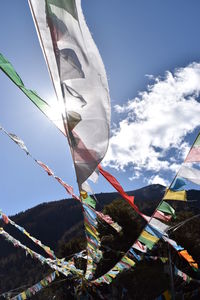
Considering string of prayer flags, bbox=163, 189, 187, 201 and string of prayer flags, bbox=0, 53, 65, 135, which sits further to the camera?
string of prayer flags, bbox=163, 189, 187, 201

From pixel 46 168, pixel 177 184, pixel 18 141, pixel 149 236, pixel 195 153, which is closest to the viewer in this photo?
pixel 195 153

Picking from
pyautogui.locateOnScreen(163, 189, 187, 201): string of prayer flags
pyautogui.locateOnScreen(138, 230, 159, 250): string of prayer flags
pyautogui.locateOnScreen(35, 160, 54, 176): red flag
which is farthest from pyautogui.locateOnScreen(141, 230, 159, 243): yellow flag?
pyautogui.locateOnScreen(35, 160, 54, 176): red flag

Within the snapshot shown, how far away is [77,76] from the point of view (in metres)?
1.92

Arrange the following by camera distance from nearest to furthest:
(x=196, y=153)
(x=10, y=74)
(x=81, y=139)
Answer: (x=81, y=139), (x=10, y=74), (x=196, y=153)

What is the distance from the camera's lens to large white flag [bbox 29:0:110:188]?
1.86 meters

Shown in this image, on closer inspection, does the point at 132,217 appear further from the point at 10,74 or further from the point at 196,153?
the point at 10,74

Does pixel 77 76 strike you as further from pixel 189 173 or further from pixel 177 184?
pixel 177 184

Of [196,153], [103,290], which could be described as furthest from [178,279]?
[196,153]

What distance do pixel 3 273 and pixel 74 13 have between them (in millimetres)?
92374

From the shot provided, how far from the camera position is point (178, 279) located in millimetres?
18078

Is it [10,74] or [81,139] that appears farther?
[10,74]

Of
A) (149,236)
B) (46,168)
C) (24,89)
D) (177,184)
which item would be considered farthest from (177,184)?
(24,89)

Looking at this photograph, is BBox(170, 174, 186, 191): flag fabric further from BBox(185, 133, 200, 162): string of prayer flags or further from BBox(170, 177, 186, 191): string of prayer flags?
BBox(185, 133, 200, 162): string of prayer flags

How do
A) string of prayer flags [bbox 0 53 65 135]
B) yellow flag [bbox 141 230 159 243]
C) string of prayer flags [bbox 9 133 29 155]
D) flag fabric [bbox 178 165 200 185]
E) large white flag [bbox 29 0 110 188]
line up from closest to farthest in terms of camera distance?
large white flag [bbox 29 0 110 188] < string of prayer flags [bbox 0 53 65 135] < string of prayer flags [bbox 9 133 29 155] < flag fabric [bbox 178 165 200 185] < yellow flag [bbox 141 230 159 243]
